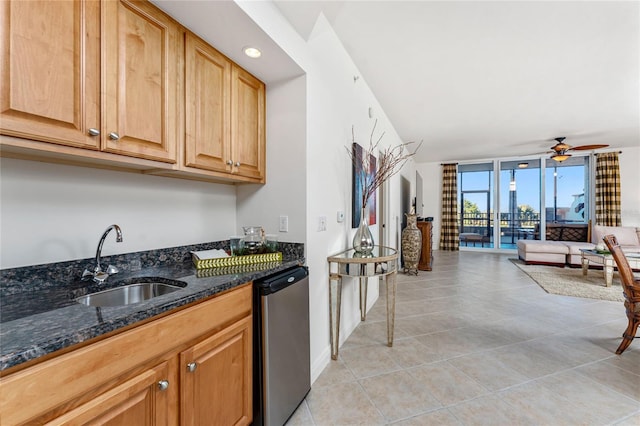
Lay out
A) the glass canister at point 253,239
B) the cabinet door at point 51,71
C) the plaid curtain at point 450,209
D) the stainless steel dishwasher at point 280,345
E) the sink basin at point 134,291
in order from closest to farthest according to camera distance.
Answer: the cabinet door at point 51,71, the sink basin at point 134,291, the stainless steel dishwasher at point 280,345, the glass canister at point 253,239, the plaid curtain at point 450,209

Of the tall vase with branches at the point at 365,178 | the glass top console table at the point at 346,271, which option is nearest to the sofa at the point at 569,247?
the tall vase with branches at the point at 365,178

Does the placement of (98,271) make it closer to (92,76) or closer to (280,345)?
(92,76)

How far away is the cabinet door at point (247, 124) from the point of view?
5.81 feet

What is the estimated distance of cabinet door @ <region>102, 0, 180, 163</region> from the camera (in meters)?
1.13

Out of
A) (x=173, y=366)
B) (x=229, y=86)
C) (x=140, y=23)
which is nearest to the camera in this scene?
(x=173, y=366)

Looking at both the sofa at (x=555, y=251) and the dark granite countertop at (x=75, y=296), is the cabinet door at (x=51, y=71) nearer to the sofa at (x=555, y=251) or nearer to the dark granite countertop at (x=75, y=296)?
the dark granite countertop at (x=75, y=296)

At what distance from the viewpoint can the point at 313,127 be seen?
1.98 meters

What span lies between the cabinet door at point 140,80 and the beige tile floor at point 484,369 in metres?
1.71

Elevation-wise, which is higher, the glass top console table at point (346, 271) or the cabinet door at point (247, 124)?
the cabinet door at point (247, 124)

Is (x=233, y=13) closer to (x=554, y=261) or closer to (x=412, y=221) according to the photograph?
(x=412, y=221)

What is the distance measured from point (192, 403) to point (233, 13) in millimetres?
1784

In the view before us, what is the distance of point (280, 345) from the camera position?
1482mm

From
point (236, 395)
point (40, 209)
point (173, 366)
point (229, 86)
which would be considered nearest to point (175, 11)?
point (229, 86)

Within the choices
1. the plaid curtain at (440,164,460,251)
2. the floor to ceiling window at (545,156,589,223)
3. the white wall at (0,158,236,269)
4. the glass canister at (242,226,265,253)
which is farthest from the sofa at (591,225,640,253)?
the white wall at (0,158,236,269)
